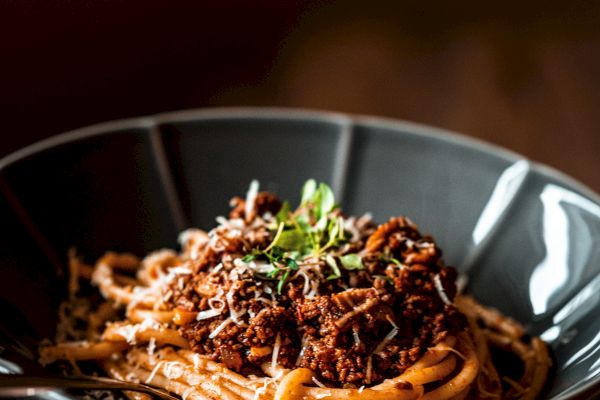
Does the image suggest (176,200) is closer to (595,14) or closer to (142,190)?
(142,190)

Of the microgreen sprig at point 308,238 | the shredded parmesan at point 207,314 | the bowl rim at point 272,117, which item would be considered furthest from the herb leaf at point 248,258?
the bowl rim at point 272,117

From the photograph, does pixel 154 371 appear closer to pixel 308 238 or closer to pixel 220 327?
pixel 220 327

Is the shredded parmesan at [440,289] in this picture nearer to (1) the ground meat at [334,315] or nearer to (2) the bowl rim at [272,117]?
(1) the ground meat at [334,315]

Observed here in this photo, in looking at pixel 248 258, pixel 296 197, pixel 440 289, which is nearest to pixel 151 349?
pixel 248 258

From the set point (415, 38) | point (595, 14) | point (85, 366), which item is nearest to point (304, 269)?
point (85, 366)

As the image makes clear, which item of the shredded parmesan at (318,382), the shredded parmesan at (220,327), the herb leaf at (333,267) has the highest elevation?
the herb leaf at (333,267)

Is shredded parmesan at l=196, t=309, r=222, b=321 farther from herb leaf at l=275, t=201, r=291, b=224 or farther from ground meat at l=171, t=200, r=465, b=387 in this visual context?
herb leaf at l=275, t=201, r=291, b=224
